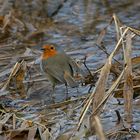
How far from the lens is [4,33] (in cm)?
895

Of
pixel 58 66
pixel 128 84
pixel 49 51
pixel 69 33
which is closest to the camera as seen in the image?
pixel 128 84

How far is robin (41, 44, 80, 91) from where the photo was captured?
257 inches

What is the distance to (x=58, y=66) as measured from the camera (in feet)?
22.3

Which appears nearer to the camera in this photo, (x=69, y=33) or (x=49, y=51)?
(x=49, y=51)

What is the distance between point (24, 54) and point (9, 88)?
1.10 m

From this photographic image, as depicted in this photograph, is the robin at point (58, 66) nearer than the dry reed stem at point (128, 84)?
No

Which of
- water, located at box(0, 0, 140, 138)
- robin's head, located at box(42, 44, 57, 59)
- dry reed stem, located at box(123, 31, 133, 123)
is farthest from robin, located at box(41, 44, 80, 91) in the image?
dry reed stem, located at box(123, 31, 133, 123)

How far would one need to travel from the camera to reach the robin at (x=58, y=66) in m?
6.53

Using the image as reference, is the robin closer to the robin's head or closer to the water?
the robin's head

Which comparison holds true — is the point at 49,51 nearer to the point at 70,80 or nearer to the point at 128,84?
the point at 70,80

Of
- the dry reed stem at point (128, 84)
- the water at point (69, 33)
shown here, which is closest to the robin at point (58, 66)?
the water at point (69, 33)

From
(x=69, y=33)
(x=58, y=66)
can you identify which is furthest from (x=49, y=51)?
(x=69, y=33)

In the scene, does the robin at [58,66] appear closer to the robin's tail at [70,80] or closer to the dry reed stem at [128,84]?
the robin's tail at [70,80]

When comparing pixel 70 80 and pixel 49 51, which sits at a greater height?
pixel 49 51
